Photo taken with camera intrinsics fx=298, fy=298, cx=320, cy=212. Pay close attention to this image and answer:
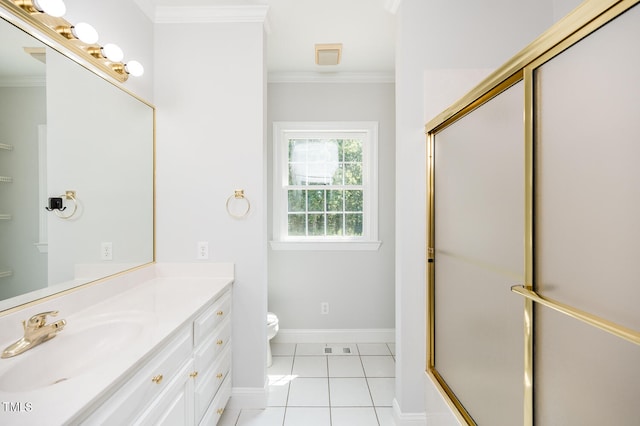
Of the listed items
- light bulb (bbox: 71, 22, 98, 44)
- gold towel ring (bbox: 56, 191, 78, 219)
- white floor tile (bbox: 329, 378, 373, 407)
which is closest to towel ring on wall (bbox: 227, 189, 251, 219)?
gold towel ring (bbox: 56, 191, 78, 219)

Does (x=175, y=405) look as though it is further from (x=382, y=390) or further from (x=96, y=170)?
(x=382, y=390)

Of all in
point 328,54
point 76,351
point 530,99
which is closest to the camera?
point 530,99

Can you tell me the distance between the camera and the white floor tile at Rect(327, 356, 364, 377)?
2.45 metres

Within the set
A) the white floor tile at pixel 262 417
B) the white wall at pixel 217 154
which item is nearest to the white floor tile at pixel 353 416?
the white floor tile at pixel 262 417

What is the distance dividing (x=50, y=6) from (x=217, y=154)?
1039 millimetres

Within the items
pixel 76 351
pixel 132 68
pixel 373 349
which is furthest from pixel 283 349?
pixel 132 68

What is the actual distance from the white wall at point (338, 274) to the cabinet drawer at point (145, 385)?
1.69m

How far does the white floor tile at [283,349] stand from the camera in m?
2.80

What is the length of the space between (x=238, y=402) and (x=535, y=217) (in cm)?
210

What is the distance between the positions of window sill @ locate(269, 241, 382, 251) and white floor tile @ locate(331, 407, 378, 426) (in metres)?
1.39

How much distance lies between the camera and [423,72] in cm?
183

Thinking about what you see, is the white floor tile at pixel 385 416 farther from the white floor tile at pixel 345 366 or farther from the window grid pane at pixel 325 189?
the window grid pane at pixel 325 189

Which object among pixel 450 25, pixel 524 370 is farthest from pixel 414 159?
pixel 524 370

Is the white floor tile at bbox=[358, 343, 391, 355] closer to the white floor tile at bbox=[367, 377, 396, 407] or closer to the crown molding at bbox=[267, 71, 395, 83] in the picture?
the white floor tile at bbox=[367, 377, 396, 407]
